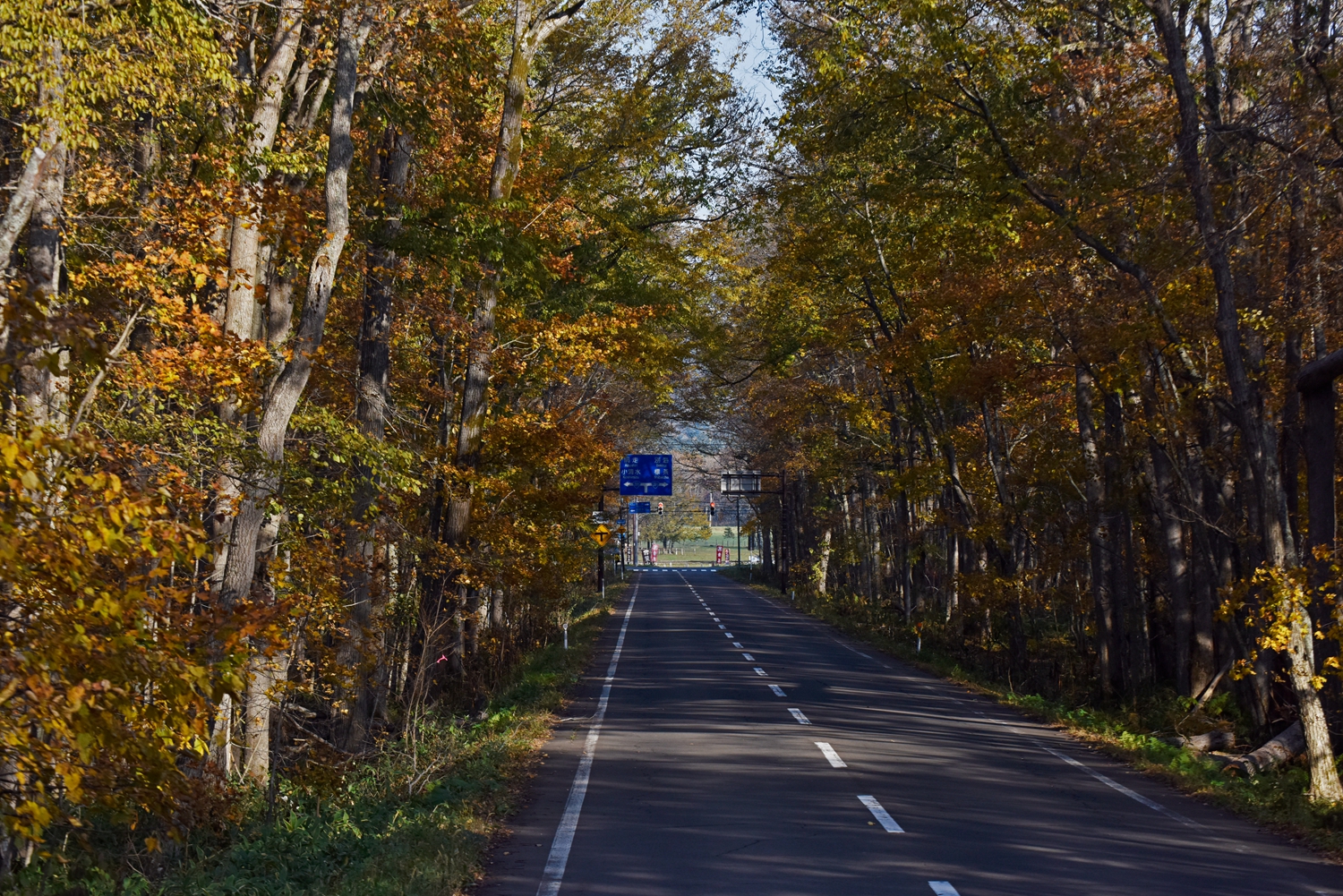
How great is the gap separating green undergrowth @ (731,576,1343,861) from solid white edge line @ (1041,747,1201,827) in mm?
649

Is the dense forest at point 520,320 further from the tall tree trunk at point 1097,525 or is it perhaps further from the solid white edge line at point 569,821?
the solid white edge line at point 569,821

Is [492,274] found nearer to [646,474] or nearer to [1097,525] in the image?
[1097,525]

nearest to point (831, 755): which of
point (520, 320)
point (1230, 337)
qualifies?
point (1230, 337)

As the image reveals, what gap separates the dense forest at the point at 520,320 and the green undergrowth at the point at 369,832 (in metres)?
0.56

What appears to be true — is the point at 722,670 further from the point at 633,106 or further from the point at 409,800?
the point at 409,800

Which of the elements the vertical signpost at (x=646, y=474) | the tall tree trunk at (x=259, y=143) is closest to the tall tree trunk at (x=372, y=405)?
the tall tree trunk at (x=259, y=143)

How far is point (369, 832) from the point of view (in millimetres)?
9508

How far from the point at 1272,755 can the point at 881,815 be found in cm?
579

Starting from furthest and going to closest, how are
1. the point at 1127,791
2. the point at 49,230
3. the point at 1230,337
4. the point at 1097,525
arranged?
the point at 1097,525 < the point at 1230,337 < the point at 1127,791 < the point at 49,230

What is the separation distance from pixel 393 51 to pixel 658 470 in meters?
35.0

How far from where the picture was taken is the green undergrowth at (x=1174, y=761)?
34.7ft

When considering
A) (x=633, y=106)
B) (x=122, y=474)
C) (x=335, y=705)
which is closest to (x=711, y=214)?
(x=633, y=106)

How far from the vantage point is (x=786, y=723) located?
660 inches

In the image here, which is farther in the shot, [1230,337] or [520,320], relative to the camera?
[520,320]
